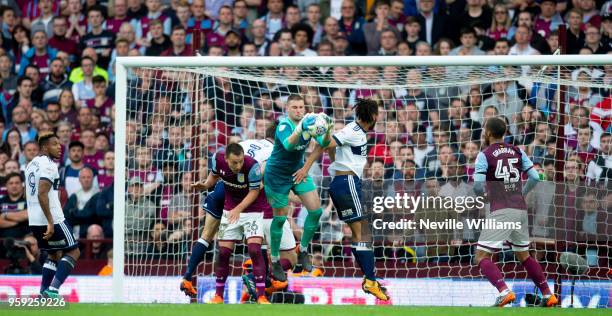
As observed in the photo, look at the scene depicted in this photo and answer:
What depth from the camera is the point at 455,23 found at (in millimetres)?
16422

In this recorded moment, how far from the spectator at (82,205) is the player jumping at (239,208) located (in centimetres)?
386

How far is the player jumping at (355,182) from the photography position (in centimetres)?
1156

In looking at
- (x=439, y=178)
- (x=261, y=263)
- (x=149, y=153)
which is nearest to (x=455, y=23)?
(x=439, y=178)

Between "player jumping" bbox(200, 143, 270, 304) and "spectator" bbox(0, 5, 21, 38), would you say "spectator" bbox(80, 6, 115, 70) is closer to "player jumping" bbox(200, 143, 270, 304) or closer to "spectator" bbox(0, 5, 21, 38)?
"spectator" bbox(0, 5, 21, 38)

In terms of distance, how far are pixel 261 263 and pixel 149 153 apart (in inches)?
111

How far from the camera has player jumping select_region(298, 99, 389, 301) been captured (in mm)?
11562

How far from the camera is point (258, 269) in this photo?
11.6 metres

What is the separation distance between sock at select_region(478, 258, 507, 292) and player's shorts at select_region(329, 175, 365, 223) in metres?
1.30

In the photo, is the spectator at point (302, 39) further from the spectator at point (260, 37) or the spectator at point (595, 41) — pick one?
the spectator at point (595, 41)

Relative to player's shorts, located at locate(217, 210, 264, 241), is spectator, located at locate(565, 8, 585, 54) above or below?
above

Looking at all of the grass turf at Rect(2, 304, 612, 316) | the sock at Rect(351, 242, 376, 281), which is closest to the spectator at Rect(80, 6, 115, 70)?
the sock at Rect(351, 242, 376, 281)

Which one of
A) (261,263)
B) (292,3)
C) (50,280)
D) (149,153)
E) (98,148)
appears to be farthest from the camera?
(292,3)

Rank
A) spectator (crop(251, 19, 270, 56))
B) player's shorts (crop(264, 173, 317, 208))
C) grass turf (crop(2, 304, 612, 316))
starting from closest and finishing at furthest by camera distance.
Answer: grass turf (crop(2, 304, 612, 316)) → player's shorts (crop(264, 173, 317, 208)) → spectator (crop(251, 19, 270, 56))

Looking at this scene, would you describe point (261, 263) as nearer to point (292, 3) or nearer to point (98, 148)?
point (98, 148)
